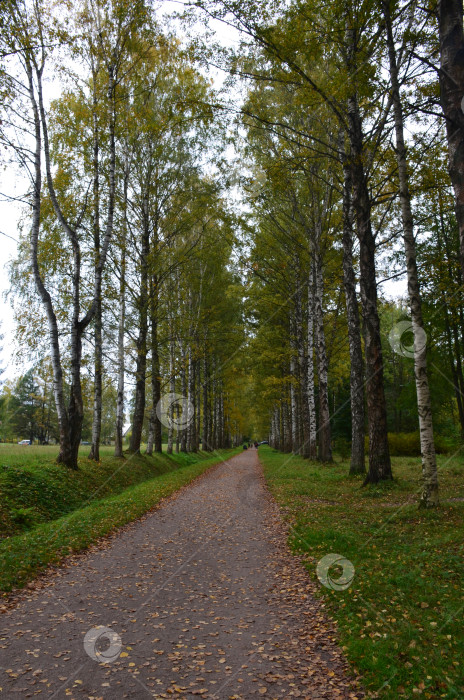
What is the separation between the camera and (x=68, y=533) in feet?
27.8

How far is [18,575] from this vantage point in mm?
6258

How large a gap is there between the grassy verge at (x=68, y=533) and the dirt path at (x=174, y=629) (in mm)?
403

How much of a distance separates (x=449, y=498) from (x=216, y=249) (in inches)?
672

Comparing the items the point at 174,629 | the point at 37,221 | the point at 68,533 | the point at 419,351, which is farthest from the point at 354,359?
the point at 174,629

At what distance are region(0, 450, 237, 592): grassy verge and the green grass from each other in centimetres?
401

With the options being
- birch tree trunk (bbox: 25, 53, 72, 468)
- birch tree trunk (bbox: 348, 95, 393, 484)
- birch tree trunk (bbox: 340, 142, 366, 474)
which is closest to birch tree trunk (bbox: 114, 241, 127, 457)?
birch tree trunk (bbox: 25, 53, 72, 468)

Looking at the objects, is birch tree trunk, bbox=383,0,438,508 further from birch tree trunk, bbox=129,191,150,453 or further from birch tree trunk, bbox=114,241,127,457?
birch tree trunk, bbox=114,241,127,457

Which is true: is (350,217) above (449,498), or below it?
above

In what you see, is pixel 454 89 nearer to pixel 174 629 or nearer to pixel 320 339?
pixel 174 629

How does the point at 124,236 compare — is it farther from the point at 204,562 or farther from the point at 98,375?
the point at 204,562

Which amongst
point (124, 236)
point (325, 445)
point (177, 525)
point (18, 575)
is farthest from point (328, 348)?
point (18, 575)

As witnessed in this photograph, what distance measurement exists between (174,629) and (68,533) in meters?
4.41

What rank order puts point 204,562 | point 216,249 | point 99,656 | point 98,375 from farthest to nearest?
point 216,249
point 98,375
point 204,562
point 99,656

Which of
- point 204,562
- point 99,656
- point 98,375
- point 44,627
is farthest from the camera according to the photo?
point 98,375
